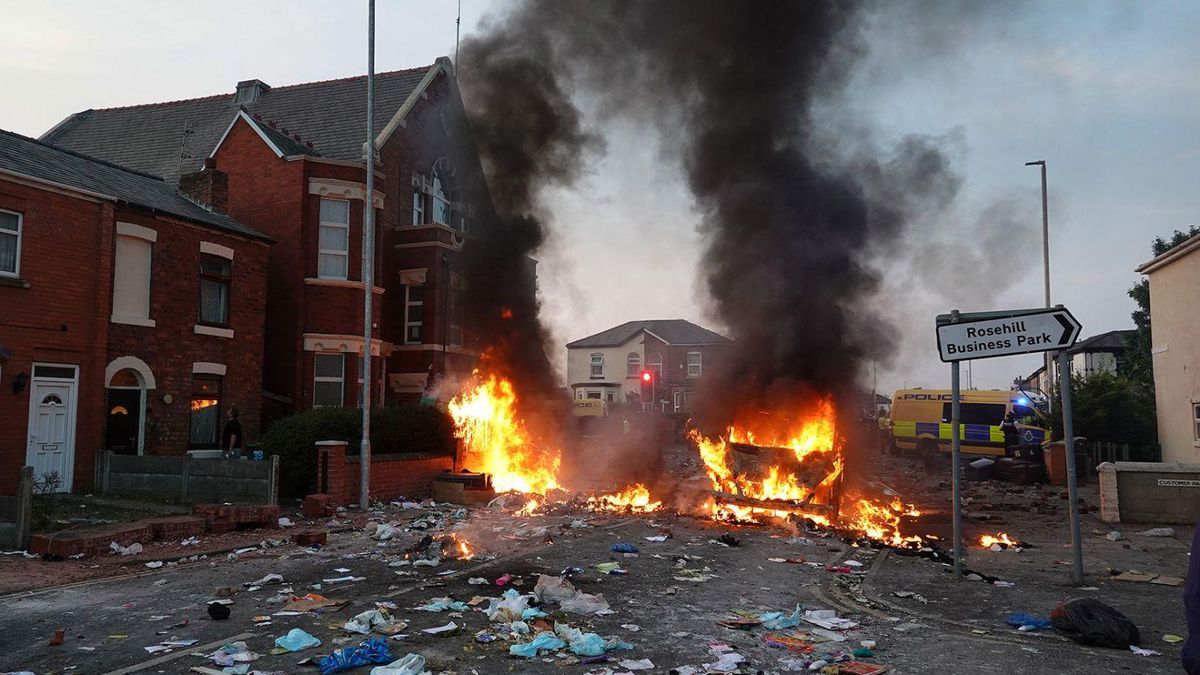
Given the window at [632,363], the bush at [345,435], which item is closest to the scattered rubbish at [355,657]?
the bush at [345,435]

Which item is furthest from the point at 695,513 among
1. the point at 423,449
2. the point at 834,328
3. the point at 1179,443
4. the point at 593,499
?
the point at 1179,443

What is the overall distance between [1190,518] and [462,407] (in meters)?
14.6

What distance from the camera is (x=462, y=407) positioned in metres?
18.8

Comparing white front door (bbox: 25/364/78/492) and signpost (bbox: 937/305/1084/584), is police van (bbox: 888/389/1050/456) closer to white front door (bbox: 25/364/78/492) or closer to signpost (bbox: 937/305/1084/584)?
signpost (bbox: 937/305/1084/584)

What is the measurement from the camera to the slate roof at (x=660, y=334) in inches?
2146

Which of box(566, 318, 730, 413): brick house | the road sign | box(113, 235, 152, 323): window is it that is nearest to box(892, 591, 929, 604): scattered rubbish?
the road sign

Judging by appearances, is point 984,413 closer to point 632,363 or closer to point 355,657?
point 355,657

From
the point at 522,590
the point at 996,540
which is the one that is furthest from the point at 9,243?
the point at 996,540

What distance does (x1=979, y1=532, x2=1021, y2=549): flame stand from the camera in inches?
410

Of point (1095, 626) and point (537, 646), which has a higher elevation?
point (1095, 626)

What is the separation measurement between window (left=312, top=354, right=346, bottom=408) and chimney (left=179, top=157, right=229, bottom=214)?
15.0 ft

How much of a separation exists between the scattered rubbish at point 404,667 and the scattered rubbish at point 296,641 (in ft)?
2.58

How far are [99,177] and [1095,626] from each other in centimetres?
1821

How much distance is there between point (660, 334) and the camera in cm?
Result: 5528
